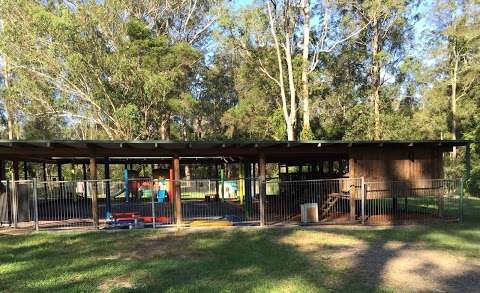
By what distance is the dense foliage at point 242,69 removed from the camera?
108 ft

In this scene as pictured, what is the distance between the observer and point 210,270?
957 cm

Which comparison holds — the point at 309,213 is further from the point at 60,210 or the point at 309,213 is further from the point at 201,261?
the point at 60,210

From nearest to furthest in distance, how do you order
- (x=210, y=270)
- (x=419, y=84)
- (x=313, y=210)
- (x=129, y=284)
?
(x=129, y=284) → (x=210, y=270) → (x=313, y=210) → (x=419, y=84)

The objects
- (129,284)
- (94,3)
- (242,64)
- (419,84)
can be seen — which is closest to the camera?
(129,284)

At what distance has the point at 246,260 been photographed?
10547 millimetres

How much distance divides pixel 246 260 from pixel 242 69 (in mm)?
33061

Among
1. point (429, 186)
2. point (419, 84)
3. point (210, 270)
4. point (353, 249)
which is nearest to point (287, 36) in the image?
point (419, 84)

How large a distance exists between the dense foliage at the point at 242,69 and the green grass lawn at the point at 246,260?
20.5m

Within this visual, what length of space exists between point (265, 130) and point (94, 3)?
19.1 meters

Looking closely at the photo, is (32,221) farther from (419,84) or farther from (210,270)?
(419,84)

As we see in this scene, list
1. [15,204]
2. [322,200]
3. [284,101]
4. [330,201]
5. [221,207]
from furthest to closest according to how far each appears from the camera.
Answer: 1. [284,101]
2. [221,207]
3. [322,200]
4. [330,201]
5. [15,204]

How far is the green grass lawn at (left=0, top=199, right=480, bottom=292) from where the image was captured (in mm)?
8508

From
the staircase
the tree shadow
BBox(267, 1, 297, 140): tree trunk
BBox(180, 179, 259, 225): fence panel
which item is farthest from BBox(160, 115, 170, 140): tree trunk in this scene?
the tree shadow

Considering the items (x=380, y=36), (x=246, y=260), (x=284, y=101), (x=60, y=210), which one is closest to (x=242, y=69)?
(x=284, y=101)
